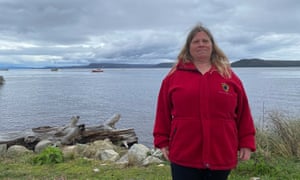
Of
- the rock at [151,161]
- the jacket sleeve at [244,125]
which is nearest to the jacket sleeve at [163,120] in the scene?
the jacket sleeve at [244,125]

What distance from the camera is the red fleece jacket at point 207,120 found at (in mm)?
2822

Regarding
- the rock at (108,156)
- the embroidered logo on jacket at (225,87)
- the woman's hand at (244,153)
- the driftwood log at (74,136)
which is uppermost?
the embroidered logo on jacket at (225,87)

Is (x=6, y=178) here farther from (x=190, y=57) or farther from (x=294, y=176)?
(x=294, y=176)

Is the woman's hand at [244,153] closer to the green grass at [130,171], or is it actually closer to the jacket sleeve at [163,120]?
the jacket sleeve at [163,120]

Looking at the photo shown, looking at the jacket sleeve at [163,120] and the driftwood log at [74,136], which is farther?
the driftwood log at [74,136]

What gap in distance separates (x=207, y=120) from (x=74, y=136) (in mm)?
10378

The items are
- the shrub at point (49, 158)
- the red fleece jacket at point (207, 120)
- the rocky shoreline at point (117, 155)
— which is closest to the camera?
the red fleece jacket at point (207, 120)

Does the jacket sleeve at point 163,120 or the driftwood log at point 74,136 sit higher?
the jacket sleeve at point 163,120

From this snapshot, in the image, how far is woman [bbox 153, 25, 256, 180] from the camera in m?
2.83

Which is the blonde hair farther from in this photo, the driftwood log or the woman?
the driftwood log

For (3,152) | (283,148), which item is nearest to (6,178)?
(3,152)

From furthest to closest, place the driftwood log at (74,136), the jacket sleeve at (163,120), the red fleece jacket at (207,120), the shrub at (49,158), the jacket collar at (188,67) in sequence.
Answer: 1. the driftwood log at (74,136)
2. the shrub at (49,158)
3. the jacket sleeve at (163,120)
4. the jacket collar at (188,67)
5. the red fleece jacket at (207,120)

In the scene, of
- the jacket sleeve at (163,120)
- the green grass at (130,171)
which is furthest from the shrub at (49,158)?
the jacket sleeve at (163,120)

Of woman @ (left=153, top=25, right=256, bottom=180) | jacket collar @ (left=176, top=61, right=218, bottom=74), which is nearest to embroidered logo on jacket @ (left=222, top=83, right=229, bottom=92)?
woman @ (left=153, top=25, right=256, bottom=180)
